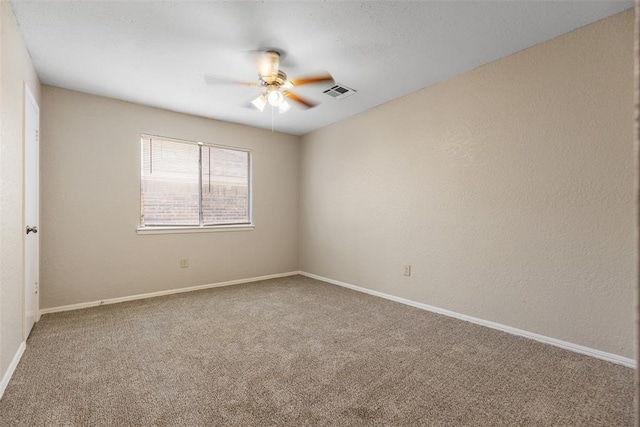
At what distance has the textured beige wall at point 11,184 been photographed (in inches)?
71.3

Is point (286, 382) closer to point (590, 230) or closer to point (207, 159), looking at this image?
point (590, 230)

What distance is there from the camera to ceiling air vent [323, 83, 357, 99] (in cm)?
324

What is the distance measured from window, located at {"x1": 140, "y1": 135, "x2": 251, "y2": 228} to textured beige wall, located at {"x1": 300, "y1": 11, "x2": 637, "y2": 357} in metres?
1.94

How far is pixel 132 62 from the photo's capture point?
2721mm

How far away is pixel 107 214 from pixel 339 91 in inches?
120

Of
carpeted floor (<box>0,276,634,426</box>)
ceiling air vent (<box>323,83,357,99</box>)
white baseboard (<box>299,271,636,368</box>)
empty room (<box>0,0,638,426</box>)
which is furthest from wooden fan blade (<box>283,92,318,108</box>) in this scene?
white baseboard (<box>299,271,636,368</box>)

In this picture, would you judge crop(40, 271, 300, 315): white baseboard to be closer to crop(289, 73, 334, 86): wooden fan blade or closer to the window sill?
the window sill

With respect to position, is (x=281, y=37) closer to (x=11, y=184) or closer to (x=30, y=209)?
(x=11, y=184)

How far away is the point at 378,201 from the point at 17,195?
3359 millimetres

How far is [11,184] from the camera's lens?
1.99 meters

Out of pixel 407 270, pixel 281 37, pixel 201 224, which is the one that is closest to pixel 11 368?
pixel 201 224

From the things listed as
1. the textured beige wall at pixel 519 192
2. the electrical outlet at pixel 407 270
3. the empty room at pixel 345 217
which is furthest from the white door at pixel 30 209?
the electrical outlet at pixel 407 270

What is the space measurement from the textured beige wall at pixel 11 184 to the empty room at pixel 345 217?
30 millimetres

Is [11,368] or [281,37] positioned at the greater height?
[281,37]
